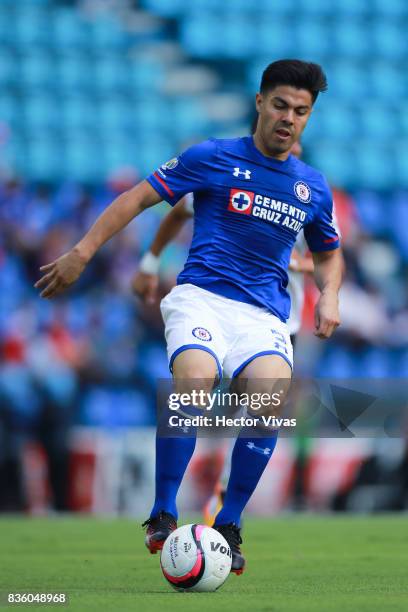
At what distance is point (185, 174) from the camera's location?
4.99 metres

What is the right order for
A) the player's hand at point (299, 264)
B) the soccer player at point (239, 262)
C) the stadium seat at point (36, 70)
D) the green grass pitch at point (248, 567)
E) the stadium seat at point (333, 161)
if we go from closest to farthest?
the green grass pitch at point (248, 567) < the soccer player at point (239, 262) < the player's hand at point (299, 264) < the stadium seat at point (333, 161) < the stadium seat at point (36, 70)

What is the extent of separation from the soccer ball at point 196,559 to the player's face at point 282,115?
1.64 meters

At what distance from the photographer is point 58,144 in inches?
545

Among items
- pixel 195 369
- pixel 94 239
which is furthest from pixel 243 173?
pixel 195 369

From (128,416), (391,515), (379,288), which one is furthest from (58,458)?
(379,288)

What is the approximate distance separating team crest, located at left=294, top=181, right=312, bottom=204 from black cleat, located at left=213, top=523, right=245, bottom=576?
141 centimetres

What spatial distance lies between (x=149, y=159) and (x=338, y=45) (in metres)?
3.27

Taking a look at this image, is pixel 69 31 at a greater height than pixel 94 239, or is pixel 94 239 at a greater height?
pixel 94 239

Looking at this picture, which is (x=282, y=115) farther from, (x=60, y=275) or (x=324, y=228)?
(x=60, y=275)

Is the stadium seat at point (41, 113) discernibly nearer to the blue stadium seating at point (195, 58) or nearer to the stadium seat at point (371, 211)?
the blue stadium seating at point (195, 58)

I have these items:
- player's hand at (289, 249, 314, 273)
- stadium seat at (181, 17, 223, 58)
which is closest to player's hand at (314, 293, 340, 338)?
player's hand at (289, 249, 314, 273)

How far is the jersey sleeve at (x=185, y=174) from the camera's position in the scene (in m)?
4.94

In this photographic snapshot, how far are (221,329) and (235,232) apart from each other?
424mm

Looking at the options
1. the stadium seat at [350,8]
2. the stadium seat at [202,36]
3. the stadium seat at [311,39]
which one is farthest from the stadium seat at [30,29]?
the stadium seat at [350,8]
